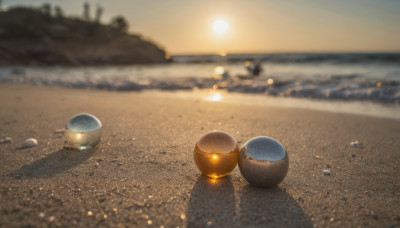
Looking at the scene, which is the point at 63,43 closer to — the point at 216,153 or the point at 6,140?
the point at 6,140

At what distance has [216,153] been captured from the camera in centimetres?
219

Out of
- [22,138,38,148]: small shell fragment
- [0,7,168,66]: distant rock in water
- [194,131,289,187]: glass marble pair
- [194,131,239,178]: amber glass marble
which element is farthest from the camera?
[0,7,168,66]: distant rock in water

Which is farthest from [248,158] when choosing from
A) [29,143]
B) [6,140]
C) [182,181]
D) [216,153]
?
[6,140]

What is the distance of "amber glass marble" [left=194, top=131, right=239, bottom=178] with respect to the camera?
7.22 feet

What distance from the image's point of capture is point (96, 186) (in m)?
2.20

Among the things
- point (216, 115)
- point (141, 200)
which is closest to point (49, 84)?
point (216, 115)

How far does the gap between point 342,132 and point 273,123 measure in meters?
1.10

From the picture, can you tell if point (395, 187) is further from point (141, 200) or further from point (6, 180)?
point (6, 180)

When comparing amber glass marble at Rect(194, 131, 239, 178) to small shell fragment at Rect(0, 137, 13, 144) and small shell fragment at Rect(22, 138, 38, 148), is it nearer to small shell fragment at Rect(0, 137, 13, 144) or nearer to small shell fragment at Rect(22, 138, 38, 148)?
small shell fragment at Rect(22, 138, 38, 148)

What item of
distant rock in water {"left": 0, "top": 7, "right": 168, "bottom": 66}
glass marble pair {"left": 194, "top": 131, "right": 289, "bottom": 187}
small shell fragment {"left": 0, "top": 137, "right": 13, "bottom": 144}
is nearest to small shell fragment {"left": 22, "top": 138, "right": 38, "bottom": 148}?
small shell fragment {"left": 0, "top": 137, "right": 13, "bottom": 144}

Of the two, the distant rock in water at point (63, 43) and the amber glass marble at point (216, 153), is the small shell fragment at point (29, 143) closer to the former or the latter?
the amber glass marble at point (216, 153)

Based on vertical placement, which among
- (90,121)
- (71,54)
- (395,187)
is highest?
(71,54)

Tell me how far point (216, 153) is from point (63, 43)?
4672 cm

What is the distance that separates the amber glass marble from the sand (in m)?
0.16
